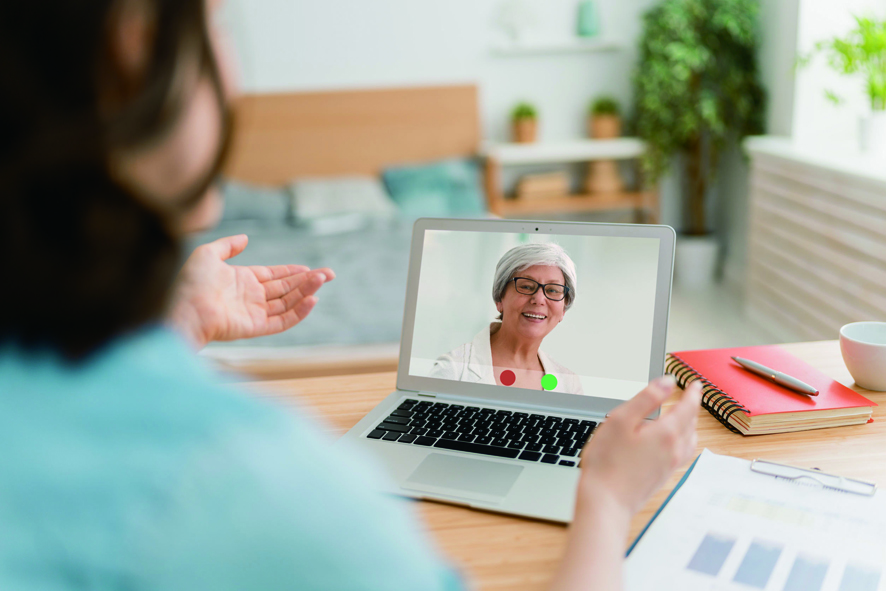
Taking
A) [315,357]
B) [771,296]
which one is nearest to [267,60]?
[315,357]

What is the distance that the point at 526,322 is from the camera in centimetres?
94

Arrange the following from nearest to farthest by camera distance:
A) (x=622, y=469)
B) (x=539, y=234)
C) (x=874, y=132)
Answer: (x=622, y=469), (x=539, y=234), (x=874, y=132)

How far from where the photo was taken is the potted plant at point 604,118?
12.8ft

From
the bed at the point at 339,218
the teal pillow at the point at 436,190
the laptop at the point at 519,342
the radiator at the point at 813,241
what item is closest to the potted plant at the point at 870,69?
the radiator at the point at 813,241

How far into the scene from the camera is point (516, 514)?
723mm

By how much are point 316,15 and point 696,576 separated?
377 centimetres

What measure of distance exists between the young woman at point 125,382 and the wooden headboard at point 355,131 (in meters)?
3.73

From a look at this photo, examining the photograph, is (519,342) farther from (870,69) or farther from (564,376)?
(870,69)

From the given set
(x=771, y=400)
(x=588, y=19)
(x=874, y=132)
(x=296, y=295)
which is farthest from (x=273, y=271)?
(x=588, y=19)

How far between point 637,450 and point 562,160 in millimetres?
3524

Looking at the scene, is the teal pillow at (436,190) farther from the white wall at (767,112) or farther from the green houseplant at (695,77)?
the white wall at (767,112)

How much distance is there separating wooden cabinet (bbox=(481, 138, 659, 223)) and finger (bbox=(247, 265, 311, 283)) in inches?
112

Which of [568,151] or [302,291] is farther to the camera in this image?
[568,151]

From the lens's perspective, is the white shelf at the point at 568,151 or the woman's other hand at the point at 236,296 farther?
the white shelf at the point at 568,151
